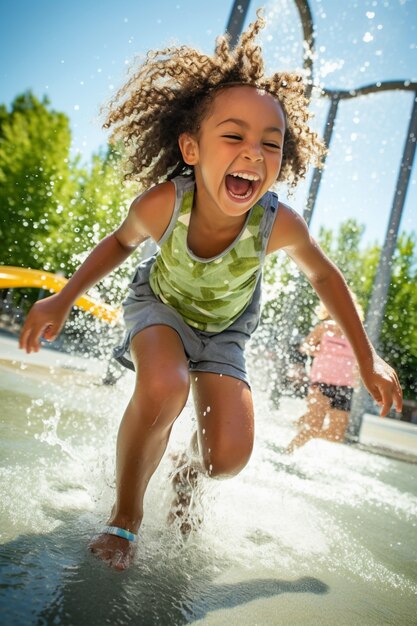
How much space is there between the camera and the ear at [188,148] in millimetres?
2309

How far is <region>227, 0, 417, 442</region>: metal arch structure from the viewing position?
7.43 metres

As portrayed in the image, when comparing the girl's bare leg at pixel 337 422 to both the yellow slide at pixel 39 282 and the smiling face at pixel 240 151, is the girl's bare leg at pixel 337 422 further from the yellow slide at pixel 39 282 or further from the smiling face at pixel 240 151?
the smiling face at pixel 240 151

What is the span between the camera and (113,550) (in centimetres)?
151

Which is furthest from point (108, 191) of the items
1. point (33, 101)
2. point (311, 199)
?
point (311, 199)

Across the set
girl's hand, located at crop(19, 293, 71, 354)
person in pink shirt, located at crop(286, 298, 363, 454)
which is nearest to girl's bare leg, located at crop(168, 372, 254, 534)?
girl's hand, located at crop(19, 293, 71, 354)

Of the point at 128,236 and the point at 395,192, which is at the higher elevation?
the point at 395,192

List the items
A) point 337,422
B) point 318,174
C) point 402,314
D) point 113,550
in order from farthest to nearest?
point 402,314, point 318,174, point 337,422, point 113,550

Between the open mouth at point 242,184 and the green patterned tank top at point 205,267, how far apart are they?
177 millimetres

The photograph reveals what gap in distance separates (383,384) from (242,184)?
2.94 feet

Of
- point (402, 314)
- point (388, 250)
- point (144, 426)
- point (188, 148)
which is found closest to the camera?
point (144, 426)

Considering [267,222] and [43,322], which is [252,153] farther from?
[43,322]

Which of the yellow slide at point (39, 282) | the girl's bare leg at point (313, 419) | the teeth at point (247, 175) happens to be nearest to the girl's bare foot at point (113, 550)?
the teeth at point (247, 175)

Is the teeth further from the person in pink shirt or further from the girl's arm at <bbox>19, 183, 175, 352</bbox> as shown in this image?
the person in pink shirt

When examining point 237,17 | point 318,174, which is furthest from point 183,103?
point 318,174
